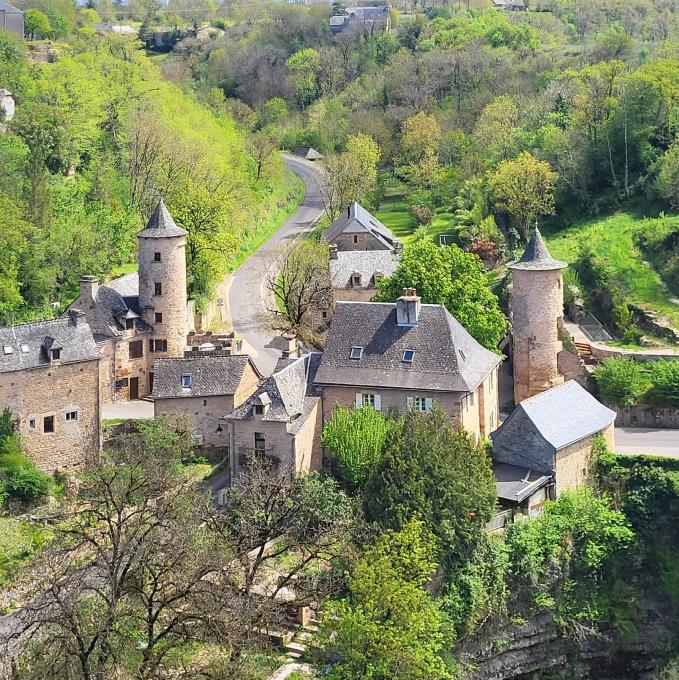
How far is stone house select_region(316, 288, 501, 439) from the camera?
160 ft

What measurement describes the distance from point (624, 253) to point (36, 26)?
75764mm

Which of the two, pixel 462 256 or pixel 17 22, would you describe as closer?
pixel 462 256

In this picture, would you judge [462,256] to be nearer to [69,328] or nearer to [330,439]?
[330,439]

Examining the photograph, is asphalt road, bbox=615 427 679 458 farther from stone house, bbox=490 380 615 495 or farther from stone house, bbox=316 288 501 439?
stone house, bbox=316 288 501 439

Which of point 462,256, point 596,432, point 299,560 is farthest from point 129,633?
point 462,256

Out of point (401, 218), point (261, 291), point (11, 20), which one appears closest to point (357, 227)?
point (261, 291)

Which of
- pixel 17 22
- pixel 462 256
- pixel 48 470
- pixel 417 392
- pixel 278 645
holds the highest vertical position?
pixel 17 22

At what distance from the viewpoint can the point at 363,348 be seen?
5044 cm

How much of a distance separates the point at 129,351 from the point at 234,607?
2247 cm

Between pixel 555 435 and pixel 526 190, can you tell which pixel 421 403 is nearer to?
pixel 555 435

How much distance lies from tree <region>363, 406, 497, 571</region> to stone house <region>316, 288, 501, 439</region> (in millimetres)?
3697

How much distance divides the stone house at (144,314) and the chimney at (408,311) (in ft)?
41.8

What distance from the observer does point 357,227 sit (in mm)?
81688

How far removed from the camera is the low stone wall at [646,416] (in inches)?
2127
